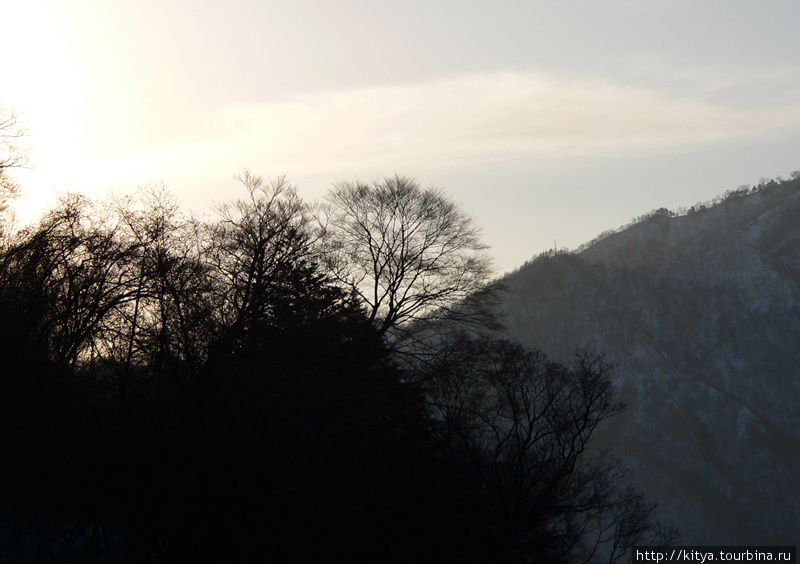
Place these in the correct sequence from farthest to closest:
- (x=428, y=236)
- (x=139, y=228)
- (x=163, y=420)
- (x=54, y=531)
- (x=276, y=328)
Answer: (x=428, y=236) < (x=139, y=228) < (x=276, y=328) < (x=163, y=420) < (x=54, y=531)

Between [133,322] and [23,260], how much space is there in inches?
132

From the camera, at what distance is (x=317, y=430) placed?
21.8 meters

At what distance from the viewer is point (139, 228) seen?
25.6 m

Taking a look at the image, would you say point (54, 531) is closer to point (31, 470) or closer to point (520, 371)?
point (31, 470)

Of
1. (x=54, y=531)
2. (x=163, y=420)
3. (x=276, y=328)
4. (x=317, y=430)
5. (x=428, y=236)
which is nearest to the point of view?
(x=54, y=531)

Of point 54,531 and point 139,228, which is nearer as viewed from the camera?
point 54,531

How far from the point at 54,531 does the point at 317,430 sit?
7137 mm

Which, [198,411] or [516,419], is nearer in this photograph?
[198,411]

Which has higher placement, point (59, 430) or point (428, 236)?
point (428, 236)

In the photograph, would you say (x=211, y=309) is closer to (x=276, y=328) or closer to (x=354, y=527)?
(x=276, y=328)

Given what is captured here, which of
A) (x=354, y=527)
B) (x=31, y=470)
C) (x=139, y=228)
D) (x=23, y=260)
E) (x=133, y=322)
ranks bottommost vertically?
(x=354, y=527)

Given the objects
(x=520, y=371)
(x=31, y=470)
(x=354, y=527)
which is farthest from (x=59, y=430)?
(x=520, y=371)

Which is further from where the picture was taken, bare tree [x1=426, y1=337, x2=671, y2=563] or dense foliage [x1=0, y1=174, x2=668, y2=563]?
bare tree [x1=426, y1=337, x2=671, y2=563]

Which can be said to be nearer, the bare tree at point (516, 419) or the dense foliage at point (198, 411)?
the dense foliage at point (198, 411)
